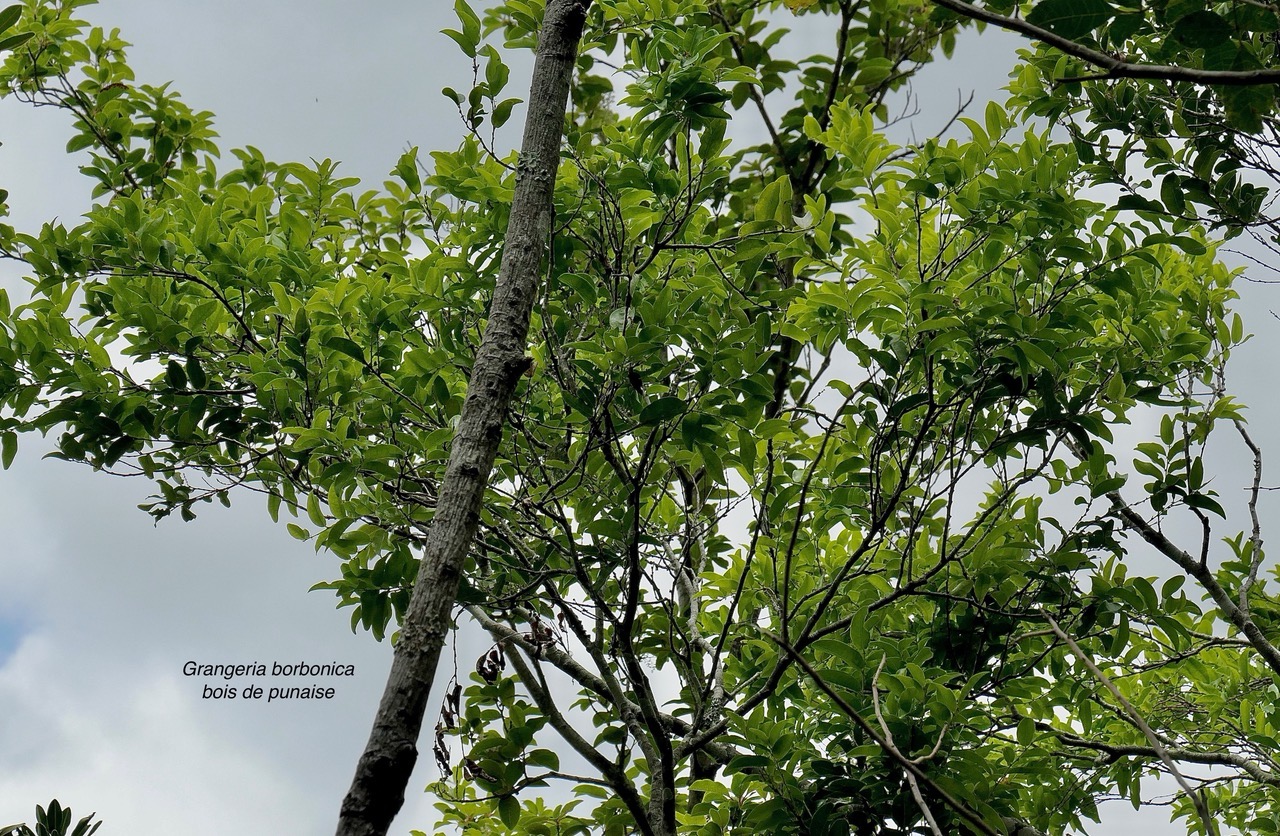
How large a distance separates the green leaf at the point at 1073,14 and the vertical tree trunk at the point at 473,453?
0.95 meters

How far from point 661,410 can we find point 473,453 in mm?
1061

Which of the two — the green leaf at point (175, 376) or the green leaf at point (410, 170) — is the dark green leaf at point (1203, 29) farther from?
the green leaf at point (175, 376)

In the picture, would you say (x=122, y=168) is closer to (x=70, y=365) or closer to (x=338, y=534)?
(x=70, y=365)

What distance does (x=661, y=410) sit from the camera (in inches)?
106

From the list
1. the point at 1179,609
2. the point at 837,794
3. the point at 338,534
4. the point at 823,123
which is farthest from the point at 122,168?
the point at 1179,609

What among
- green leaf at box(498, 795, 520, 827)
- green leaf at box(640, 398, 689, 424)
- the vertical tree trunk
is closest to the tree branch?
the vertical tree trunk

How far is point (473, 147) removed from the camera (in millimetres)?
3260

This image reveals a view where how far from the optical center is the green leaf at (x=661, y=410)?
2.67 m

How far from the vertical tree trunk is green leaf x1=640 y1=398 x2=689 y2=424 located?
773 millimetres

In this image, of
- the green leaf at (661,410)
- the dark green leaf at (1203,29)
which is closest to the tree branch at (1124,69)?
the dark green leaf at (1203,29)

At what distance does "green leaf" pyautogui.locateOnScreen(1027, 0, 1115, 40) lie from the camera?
1.53 metres

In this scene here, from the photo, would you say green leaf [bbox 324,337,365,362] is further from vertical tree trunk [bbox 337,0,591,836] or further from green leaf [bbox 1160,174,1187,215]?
green leaf [bbox 1160,174,1187,215]

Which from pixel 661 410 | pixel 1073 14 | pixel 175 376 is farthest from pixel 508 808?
pixel 1073 14

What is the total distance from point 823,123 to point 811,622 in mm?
3691
